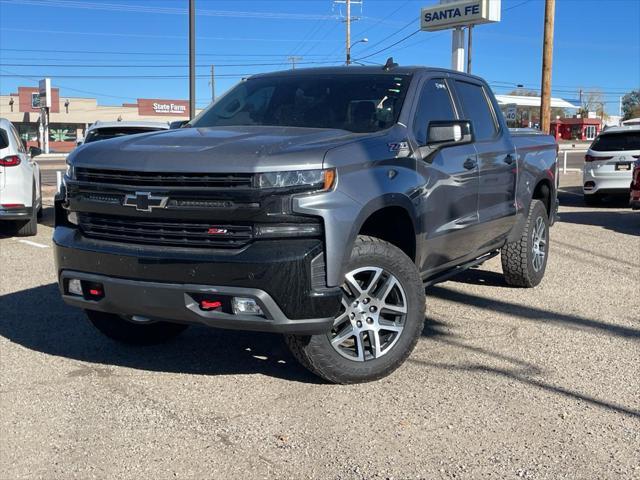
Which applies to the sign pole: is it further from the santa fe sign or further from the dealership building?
the dealership building

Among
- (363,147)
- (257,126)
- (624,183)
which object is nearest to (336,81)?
(257,126)

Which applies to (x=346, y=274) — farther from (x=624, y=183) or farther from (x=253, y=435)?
(x=624, y=183)

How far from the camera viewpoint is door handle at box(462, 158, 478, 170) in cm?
533

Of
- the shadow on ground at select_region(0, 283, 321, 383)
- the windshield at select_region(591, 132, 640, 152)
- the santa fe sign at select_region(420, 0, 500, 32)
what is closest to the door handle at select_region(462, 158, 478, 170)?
the shadow on ground at select_region(0, 283, 321, 383)

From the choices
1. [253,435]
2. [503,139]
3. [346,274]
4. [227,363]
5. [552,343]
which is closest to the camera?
[253,435]

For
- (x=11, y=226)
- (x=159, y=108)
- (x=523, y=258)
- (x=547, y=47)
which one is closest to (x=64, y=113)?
(x=159, y=108)

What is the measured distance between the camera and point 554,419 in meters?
3.84

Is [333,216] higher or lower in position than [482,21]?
lower

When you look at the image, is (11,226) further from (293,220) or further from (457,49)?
(457,49)

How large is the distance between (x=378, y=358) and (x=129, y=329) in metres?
1.93

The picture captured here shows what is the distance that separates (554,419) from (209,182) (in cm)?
230

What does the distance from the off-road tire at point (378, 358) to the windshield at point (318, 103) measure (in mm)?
973

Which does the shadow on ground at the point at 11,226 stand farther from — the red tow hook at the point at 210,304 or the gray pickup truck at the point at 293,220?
the red tow hook at the point at 210,304

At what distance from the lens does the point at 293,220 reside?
12.2 ft
